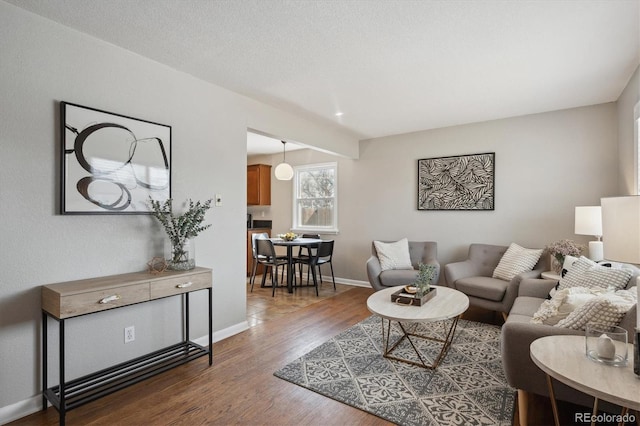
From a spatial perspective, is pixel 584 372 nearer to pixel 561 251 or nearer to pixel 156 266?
pixel 561 251

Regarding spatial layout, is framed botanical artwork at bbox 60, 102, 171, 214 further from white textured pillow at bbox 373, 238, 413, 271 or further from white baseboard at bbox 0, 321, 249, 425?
white textured pillow at bbox 373, 238, 413, 271

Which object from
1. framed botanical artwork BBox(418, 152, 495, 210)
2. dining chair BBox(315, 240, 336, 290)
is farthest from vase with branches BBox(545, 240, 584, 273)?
dining chair BBox(315, 240, 336, 290)

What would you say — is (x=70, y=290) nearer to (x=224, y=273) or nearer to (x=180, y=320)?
(x=180, y=320)

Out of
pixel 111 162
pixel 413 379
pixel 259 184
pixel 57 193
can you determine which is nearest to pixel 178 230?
pixel 111 162

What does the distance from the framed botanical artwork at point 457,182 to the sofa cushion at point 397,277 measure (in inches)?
48.8

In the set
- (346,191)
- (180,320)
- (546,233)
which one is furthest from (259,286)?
(546,233)

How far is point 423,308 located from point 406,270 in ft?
5.84

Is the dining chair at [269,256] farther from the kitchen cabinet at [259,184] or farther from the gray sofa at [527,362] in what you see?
the gray sofa at [527,362]

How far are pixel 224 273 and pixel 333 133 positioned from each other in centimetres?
271

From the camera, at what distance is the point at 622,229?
138 centimetres

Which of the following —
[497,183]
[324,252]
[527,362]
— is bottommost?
[527,362]

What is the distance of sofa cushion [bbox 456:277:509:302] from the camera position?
349 cm

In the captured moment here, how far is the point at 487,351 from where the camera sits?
2867 mm

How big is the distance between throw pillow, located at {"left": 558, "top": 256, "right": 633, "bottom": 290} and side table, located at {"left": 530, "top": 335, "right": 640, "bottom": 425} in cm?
95
